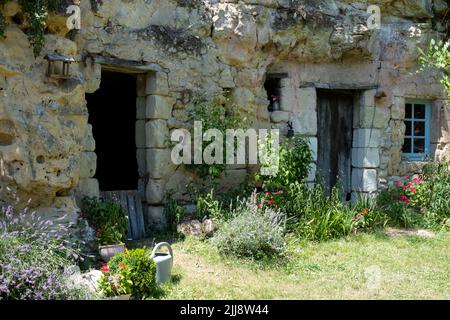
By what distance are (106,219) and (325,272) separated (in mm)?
2607

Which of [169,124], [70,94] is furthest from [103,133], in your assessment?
[70,94]

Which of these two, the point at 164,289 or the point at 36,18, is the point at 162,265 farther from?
the point at 36,18

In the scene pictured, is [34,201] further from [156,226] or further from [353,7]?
[353,7]

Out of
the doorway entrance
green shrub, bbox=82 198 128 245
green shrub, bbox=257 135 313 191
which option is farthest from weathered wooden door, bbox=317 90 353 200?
green shrub, bbox=82 198 128 245

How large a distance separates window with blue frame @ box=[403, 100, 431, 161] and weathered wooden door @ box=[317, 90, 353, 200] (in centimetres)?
116

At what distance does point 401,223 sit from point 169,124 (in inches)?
155

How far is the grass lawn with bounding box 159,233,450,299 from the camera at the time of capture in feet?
16.5

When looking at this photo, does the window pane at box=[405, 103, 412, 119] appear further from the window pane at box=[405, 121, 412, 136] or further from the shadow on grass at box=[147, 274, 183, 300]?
the shadow on grass at box=[147, 274, 183, 300]

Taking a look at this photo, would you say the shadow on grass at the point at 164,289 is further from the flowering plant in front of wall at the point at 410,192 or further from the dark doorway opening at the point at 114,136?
the flowering plant in front of wall at the point at 410,192

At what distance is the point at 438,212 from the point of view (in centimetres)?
810

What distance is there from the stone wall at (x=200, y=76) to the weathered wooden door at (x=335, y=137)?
6.9 inches

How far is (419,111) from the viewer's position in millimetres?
9242

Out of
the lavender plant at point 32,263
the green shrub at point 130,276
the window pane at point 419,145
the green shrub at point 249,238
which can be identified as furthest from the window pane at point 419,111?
the lavender plant at point 32,263

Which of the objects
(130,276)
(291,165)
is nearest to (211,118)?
(291,165)
